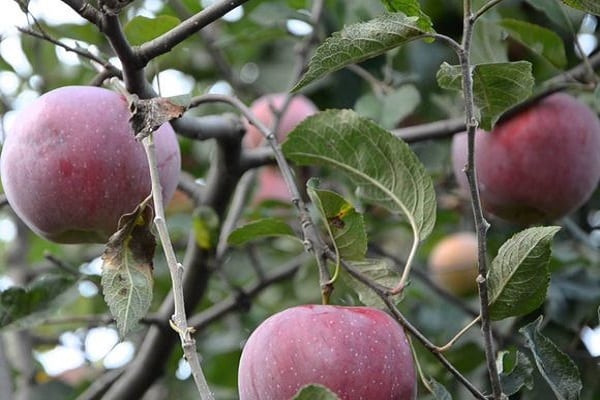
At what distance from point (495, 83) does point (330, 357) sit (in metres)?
0.34

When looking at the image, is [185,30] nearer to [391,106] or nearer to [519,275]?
[519,275]

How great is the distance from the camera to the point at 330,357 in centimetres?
83

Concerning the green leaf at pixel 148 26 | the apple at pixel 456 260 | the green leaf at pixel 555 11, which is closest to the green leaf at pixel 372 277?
the green leaf at pixel 148 26

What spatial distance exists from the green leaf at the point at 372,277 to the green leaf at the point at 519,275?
0.11m

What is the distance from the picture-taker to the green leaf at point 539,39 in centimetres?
127

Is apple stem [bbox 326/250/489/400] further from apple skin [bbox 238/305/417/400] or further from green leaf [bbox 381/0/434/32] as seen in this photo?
green leaf [bbox 381/0/434/32]

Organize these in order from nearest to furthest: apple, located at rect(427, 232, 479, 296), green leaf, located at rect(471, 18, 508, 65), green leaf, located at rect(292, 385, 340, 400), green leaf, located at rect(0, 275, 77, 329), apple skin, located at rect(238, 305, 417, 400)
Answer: green leaf, located at rect(292, 385, 340, 400), apple skin, located at rect(238, 305, 417, 400), green leaf, located at rect(0, 275, 77, 329), green leaf, located at rect(471, 18, 508, 65), apple, located at rect(427, 232, 479, 296)

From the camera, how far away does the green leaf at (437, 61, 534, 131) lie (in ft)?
3.09

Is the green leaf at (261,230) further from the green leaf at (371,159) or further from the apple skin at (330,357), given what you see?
the apple skin at (330,357)

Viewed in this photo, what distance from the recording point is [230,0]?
2.86 ft

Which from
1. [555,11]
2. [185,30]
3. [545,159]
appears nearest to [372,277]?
[185,30]

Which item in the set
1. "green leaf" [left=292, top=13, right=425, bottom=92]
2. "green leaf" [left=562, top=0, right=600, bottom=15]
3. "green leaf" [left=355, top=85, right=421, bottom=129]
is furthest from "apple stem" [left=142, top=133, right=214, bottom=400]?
"green leaf" [left=355, top=85, right=421, bottom=129]

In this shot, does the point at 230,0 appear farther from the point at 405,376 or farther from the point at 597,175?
the point at 597,175

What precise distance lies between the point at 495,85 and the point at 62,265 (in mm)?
637
